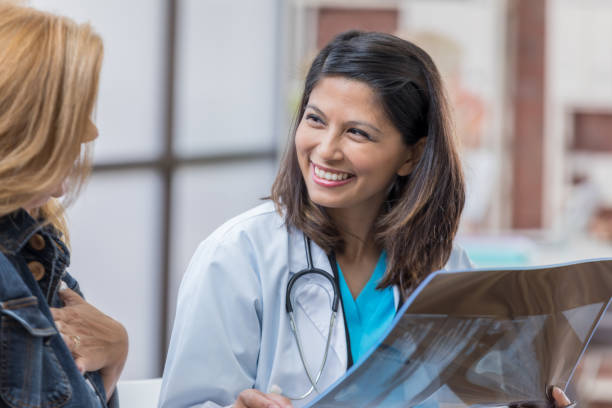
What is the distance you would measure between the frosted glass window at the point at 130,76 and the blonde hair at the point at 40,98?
1.51m

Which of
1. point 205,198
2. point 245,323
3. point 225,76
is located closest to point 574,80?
point 225,76

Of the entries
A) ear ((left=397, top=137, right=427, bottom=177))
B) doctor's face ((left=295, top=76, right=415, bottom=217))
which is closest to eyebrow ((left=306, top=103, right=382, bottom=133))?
doctor's face ((left=295, top=76, right=415, bottom=217))

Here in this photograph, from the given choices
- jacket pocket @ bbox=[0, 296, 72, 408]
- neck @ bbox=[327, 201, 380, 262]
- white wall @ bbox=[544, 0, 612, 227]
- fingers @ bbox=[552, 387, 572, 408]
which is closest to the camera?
jacket pocket @ bbox=[0, 296, 72, 408]

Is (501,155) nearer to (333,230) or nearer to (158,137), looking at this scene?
(158,137)

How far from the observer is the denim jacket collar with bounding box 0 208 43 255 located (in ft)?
2.64

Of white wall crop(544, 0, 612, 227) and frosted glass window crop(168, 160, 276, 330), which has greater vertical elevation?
white wall crop(544, 0, 612, 227)

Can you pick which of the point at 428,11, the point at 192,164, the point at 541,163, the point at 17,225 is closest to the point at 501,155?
the point at 541,163

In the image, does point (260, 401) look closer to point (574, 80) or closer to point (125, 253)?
point (125, 253)

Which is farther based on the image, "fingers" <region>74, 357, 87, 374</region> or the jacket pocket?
"fingers" <region>74, 357, 87, 374</region>

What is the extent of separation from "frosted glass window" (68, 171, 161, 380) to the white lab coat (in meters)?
1.26

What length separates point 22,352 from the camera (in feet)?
2.51

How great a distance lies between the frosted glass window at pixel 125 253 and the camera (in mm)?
2361

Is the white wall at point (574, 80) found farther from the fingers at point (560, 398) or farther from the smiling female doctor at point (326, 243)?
the fingers at point (560, 398)

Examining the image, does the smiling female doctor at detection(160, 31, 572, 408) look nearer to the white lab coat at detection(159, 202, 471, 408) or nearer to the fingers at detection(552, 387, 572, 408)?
the white lab coat at detection(159, 202, 471, 408)
